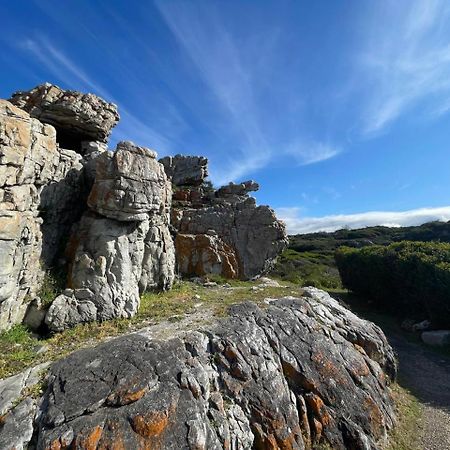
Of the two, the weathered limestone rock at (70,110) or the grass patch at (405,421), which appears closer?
the grass patch at (405,421)

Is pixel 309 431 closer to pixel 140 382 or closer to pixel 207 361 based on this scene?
pixel 207 361

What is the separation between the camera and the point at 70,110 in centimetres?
2156

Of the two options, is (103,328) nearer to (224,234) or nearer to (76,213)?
(76,213)

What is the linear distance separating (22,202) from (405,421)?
2073 cm

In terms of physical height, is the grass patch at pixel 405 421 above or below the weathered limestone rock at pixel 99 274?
below

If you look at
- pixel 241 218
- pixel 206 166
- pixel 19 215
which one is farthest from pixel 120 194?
pixel 206 166

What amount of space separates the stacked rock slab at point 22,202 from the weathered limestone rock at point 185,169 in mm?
18279

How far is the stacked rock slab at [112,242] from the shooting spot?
46.9 feet

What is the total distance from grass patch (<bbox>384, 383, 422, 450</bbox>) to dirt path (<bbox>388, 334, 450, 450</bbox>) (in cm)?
29

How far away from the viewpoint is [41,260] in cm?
1523

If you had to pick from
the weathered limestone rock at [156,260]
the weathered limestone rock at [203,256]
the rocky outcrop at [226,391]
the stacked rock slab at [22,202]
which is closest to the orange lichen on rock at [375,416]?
the rocky outcrop at [226,391]

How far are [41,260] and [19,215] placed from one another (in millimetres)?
3128

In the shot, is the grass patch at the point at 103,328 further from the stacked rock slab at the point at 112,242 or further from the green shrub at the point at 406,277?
the green shrub at the point at 406,277

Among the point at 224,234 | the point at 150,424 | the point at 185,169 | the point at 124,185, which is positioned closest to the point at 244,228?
the point at 224,234
